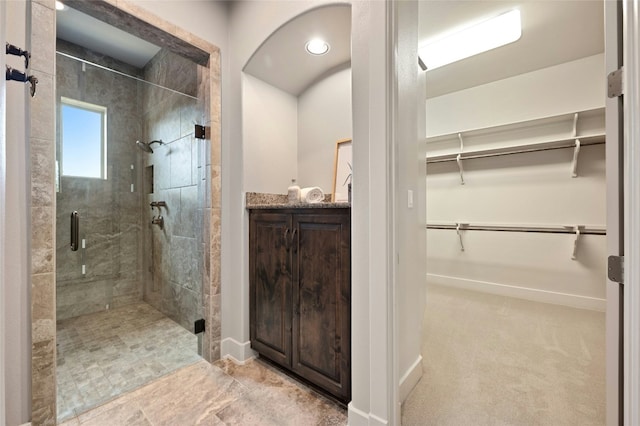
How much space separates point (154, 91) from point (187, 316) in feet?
6.50

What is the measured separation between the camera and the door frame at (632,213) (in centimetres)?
66

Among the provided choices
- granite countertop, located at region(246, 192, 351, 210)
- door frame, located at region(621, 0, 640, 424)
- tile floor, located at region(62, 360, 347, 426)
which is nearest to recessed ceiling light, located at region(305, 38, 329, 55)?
granite countertop, located at region(246, 192, 351, 210)

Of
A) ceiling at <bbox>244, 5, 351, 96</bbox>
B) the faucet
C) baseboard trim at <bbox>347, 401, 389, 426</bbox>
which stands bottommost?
baseboard trim at <bbox>347, 401, 389, 426</bbox>

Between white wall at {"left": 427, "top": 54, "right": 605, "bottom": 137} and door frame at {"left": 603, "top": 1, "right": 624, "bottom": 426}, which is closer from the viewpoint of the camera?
door frame at {"left": 603, "top": 1, "right": 624, "bottom": 426}

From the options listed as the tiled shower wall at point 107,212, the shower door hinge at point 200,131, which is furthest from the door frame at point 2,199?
the tiled shower wall at point 107,212

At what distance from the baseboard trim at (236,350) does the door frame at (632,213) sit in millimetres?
1870

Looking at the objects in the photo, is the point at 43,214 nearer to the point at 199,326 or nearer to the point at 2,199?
the point at 2,199

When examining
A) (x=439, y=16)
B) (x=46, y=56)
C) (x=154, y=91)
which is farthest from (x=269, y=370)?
(x=439, y=16)

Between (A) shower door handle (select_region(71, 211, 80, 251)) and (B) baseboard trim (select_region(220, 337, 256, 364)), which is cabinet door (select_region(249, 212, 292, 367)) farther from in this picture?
(A) shower door handle (select_region(71, 211, 80, 251))

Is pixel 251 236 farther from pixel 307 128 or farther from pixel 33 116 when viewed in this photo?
pixel 33 116

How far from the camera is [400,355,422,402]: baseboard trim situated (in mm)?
1449

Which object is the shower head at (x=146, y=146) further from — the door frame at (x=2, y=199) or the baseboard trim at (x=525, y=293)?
the baseboard trim at (x=525, y=293)

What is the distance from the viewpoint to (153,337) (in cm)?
222

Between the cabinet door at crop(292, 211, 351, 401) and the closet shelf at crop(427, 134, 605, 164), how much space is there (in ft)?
9.19
